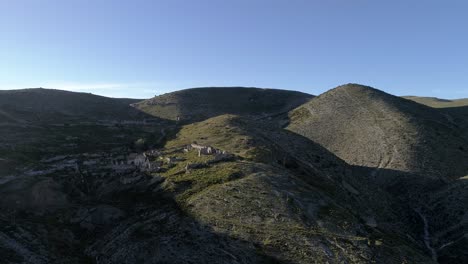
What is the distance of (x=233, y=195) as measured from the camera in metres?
47.2

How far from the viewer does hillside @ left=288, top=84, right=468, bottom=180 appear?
9462 cm

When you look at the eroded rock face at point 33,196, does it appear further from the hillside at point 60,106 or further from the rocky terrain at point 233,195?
the hillside at point 60,106

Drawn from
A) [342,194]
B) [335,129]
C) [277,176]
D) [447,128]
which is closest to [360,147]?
[335,129]

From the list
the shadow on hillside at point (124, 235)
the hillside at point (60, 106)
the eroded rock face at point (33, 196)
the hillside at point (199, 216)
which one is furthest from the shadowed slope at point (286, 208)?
the hillside at point (60, 106)

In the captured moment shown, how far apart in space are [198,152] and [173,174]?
13106 mm

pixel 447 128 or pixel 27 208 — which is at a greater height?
pixel 447 128

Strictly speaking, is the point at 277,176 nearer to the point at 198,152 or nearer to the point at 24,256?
the point at 198,152

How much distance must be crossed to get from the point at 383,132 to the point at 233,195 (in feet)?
264

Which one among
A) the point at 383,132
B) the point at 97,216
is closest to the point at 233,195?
the point at 97,216

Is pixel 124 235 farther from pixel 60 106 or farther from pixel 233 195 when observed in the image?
pixel 60 106

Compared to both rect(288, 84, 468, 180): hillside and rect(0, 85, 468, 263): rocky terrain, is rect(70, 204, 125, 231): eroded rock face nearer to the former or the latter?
rect(0, 85, 468, 263): rocky terrain

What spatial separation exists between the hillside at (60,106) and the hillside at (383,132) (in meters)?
74.3

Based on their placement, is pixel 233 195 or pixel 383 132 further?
pixel 383 132

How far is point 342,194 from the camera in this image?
6209 cm
